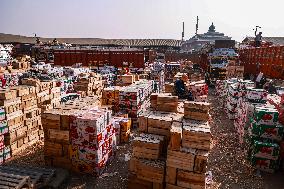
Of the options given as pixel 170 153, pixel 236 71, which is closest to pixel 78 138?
pixel 170 153

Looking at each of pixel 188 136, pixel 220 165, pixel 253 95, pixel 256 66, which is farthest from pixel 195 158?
pixel 256 66

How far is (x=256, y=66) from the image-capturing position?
2283cm

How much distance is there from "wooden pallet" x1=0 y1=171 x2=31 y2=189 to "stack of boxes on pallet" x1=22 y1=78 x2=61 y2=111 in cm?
418

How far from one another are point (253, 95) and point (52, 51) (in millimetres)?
26665

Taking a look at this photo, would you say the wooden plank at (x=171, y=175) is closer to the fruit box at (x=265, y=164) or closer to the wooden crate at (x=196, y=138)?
the wooden crate at (x=196, y=138)

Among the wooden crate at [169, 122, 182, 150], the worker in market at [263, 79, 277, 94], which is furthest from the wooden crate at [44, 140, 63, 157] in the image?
the worker in market at [263, 79, 277, 94]

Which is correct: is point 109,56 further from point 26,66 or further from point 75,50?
point 26,66

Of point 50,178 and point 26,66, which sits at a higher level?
point 26,66

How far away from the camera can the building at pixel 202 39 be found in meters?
71.7

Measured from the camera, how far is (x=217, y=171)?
28.9 ft

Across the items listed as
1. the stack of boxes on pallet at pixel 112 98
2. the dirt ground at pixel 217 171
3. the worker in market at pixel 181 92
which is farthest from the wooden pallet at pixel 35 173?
the worker in market at pixel 181 92

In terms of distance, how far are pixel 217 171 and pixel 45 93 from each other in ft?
26.1

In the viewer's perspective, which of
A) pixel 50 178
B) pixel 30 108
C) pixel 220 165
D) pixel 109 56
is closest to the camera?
pixel 50 178

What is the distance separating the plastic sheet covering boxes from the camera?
6.91 m
